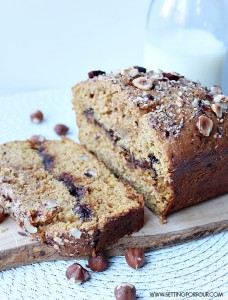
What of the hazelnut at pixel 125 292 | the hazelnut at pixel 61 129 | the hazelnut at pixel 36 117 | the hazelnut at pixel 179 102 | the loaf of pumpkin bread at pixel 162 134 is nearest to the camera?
the hazelnut at pixel 125 292

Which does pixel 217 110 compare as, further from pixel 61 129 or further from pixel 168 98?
pixel 61 129

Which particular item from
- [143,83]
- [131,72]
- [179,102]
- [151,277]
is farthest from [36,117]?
[151,277]

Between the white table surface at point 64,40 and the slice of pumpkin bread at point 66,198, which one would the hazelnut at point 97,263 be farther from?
the white table surface at point 64,40

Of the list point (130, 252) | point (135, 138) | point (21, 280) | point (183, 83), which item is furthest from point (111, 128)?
point (21, 280)

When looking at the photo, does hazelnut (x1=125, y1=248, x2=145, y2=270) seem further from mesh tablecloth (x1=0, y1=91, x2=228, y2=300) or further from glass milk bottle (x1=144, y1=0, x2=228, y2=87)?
glass milk bottle (x1=144, y1=0, x2=228, y2=87)

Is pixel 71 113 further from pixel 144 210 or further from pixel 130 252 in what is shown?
pixel 130 252

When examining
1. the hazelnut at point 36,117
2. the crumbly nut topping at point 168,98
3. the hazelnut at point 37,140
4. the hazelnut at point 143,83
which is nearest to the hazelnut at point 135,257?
the crumbly nut topping at point 168,98
